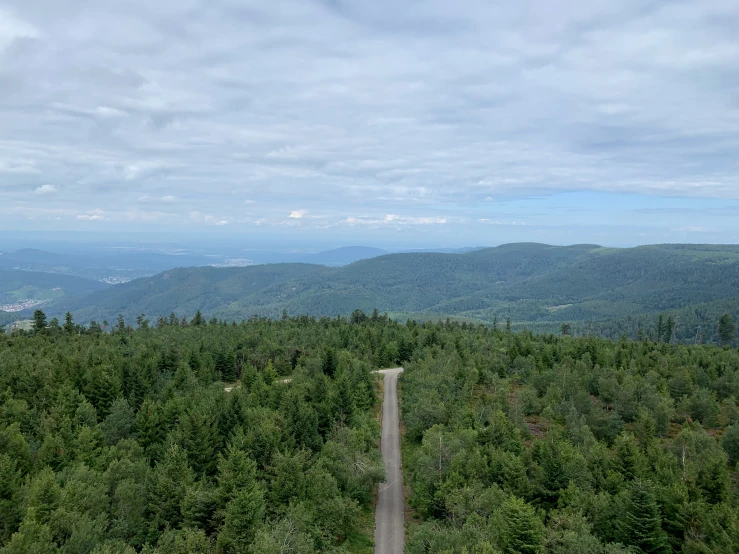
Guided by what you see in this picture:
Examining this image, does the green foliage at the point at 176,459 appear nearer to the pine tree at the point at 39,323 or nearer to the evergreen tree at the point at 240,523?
the evergreen tree at the point at 240,523

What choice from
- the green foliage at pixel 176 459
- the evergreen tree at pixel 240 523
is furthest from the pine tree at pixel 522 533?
the evergreen tree at pixel 240 523

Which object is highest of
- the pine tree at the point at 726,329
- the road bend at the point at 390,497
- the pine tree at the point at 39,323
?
the pine tree at the point at 39,323

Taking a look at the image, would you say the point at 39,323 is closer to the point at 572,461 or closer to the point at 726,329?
the point at 572,461

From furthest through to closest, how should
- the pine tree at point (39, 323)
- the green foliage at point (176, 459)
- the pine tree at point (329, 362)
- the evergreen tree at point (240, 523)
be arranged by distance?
the pine tree at point (39, 323), the pine tree at point (329, 362), the evergreen tree at point (240, 523), the green foliage at point (176, 459)

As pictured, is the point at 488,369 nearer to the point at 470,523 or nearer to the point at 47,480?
the point at 470,523

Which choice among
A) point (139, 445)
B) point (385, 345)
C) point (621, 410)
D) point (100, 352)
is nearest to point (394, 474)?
point (139, 445)

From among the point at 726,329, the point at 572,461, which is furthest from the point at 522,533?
the point at 726,329
